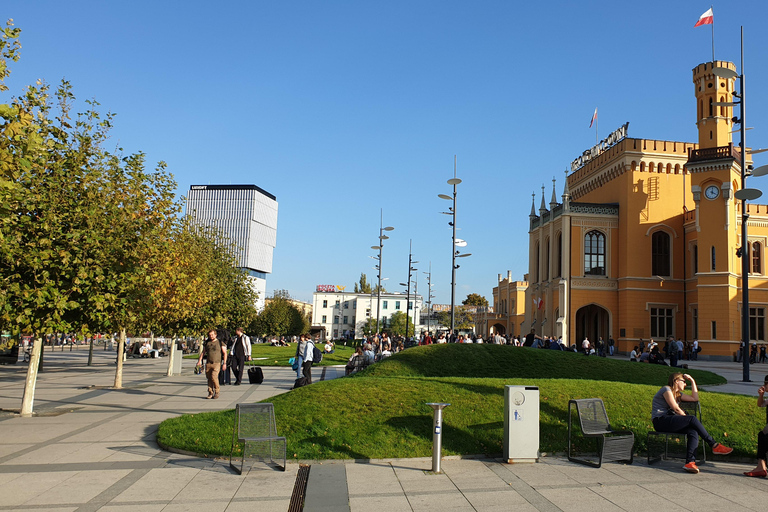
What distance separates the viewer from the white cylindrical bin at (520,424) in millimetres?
8891

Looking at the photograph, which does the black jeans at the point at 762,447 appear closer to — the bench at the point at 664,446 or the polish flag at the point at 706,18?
the bench at the point at 664,446

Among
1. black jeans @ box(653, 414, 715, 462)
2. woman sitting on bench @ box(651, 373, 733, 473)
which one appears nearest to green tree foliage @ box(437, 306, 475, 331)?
woman sitting on bench @ box(651, 373, 733, 473)

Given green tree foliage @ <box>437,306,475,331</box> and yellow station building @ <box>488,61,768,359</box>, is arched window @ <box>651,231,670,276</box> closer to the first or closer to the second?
yellow station building @ <box>488,61,768,359</box>

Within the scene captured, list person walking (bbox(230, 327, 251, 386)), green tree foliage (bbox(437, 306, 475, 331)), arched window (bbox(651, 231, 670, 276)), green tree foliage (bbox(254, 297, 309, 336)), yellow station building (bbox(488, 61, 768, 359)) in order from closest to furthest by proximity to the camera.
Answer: person walking (bbox(230, 327, 251, 386)) < yellow station building (bbox(488, 61, 768, 359)) < arched window (bbox(651, 231, 670, 276)) < green tree foliage (bbox(254, 297, 309, 336)) < green tree foliage (bbox(437, 306, 475, 331))

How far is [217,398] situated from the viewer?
16109 mm

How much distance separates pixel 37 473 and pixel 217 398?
324 inches

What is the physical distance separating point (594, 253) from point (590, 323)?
23.1ft

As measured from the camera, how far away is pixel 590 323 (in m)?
51.7

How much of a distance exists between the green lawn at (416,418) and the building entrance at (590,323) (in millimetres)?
39812

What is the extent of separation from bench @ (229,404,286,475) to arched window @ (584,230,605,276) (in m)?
43.2

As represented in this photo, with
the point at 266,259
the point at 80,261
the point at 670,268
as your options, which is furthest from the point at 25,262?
the point at 266,259

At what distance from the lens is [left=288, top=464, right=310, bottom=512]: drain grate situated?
22.0 feet

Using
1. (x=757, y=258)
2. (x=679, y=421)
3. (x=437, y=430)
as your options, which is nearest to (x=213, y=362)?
(x=437, y=430)

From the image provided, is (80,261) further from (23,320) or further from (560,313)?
(560,313)
